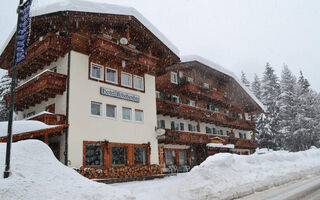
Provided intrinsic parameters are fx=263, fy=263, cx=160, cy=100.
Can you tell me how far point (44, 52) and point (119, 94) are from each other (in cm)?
617

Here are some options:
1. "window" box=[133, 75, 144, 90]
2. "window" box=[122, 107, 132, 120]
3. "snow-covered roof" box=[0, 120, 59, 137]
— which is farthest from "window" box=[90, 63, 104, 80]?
"snow-covered roof" box=[0, 120, 59, 137]

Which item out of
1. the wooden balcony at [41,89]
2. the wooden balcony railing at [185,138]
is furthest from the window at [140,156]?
the wooden balcony at [41,89]

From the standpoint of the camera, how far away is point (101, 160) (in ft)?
61.5

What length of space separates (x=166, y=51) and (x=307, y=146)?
4000 cm

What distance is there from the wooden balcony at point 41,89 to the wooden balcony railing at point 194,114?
984 cm

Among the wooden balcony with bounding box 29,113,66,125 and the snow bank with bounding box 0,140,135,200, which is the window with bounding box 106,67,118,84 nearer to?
the wooden balcony with bounding box 29,113,66,125

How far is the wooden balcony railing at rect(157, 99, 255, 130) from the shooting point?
25.6m

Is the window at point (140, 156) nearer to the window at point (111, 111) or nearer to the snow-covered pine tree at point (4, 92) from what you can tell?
the window at point (111, 111)

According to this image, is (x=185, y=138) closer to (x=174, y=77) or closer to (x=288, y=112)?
(x=174, y=77)

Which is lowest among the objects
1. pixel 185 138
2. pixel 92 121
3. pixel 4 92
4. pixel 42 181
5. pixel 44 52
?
pixel 42 181

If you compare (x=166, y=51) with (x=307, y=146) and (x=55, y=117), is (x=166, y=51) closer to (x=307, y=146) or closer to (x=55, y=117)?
(x=55, y=117)

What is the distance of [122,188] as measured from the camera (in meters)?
9.41

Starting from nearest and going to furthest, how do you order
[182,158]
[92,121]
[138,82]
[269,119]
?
[92,121]
[138,82]
[182,158]
[269,119]

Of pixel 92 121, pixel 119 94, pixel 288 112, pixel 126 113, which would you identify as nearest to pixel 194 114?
pixel 126 113
